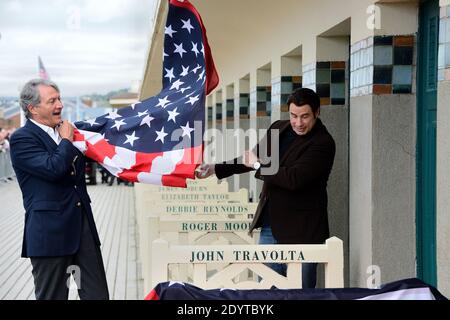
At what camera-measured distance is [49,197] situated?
172 inches

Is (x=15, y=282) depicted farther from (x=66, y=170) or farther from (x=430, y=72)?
(x=430, y=72)

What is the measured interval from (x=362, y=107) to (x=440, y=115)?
149 cm

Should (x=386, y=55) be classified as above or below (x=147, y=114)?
above

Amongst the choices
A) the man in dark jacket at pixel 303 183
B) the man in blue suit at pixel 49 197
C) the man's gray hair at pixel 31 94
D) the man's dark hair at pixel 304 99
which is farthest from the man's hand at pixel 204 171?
the man's gray hair at pixel 31 94

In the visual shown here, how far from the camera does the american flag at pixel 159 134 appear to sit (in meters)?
4.74

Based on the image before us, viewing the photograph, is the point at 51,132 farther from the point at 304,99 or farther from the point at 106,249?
the point at 106,249

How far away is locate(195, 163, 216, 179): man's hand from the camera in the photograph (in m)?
5.07

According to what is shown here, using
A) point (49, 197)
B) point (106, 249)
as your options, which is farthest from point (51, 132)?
point (106, 249)

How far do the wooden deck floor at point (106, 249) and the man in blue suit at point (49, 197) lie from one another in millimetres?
2902

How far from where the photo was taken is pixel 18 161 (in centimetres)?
429

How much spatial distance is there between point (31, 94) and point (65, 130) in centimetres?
26
